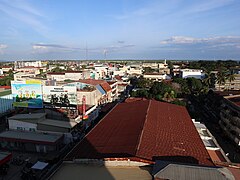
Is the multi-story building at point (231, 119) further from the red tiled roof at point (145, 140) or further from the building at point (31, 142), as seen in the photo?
the building at point (31, 142)

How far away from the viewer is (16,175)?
65.8 feet

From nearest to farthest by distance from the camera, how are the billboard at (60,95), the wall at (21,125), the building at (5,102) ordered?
the wall at (21,125), the billboard at (60,95), the building at (5,102)

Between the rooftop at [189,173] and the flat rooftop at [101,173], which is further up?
the rooftop at [189,173]

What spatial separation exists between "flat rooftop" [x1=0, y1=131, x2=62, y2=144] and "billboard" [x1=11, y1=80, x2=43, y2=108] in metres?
12.5

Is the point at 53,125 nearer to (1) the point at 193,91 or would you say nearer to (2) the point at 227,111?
(2) the point at 227,111

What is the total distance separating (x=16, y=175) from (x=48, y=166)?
298 cm

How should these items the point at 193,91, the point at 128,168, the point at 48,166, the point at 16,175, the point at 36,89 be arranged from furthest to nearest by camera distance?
1. the point at 193,91
2. the point at 36,89
3. the point at 48,166
4. the point at 16,175
5. the point at 128,168

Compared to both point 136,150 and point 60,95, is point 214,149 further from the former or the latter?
point 60,95

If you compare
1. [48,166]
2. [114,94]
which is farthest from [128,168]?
[114,94]

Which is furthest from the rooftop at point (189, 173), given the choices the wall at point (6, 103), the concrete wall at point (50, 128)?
the wall at point (6, 103)

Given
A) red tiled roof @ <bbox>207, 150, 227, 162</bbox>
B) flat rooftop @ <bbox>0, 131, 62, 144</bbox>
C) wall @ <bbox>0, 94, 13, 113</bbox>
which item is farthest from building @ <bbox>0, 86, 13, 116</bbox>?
red tiled roof @ <bbox>207, 150, 227, 162</bbox>

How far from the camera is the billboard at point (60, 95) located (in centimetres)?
3869

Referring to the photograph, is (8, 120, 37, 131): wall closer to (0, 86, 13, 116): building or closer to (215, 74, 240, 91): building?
(0, 86, 13, 116): building

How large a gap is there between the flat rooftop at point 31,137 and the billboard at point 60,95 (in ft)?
38.4
